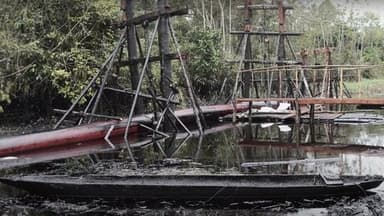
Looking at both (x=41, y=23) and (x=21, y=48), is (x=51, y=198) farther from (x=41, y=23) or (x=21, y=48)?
→ (x=41, y=23)

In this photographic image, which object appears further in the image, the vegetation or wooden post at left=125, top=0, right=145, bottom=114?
the vegetation

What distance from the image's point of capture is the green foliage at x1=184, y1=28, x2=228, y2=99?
18.3 meters

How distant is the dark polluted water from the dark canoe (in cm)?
10

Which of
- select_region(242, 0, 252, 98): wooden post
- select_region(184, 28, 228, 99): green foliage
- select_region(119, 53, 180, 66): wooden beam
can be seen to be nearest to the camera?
select_region(119, 53, 180, 66): wooden beam

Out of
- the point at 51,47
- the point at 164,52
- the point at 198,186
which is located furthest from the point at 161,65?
the point at 198,186

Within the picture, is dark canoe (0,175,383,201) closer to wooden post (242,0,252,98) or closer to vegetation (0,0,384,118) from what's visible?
vegetation (0,0,384,118)

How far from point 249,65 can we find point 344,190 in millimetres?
11627

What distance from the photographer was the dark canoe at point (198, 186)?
5.95m

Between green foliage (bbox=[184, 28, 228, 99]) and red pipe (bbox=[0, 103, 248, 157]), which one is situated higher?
green foliage (bbox=[184, 28, 228, 99])

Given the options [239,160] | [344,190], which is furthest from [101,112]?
[344,190]

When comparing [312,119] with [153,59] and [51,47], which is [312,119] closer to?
[153,59]

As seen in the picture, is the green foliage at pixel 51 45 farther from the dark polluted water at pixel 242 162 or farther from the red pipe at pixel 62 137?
the dark polluted water at pixel 242 162

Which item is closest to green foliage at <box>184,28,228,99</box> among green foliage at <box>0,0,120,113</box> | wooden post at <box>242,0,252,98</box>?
wooden post at <box>242,0,252,98</box>

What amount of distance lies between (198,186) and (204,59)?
12552 millimetres
